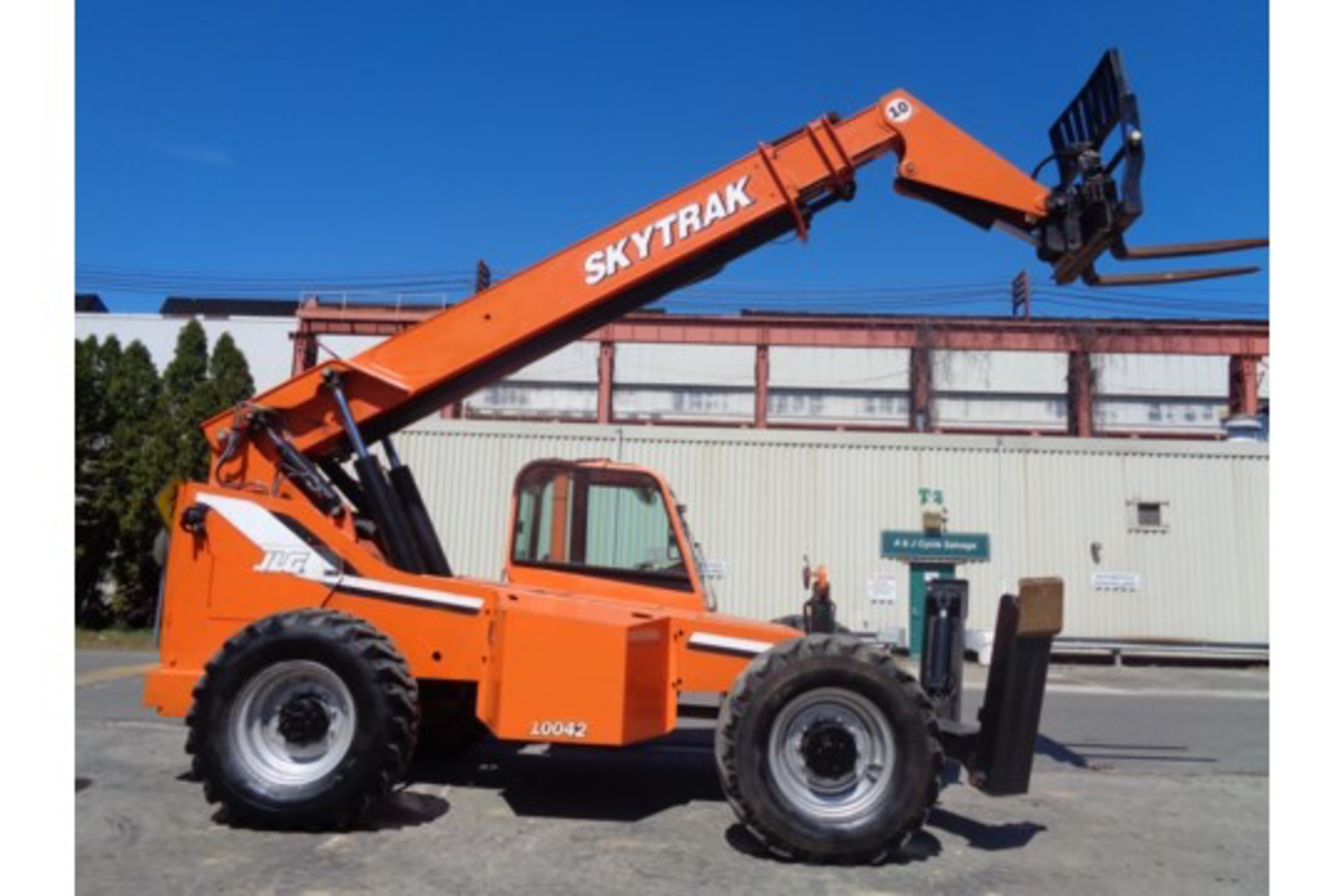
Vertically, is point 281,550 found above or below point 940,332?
below

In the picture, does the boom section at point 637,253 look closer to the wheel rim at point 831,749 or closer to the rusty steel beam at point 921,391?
the wheel rim at point 831,749

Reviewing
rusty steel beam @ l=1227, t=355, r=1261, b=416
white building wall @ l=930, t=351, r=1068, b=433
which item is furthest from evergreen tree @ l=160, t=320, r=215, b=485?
rusty steel beam @ l=1227, t=355, r=1261, b=416

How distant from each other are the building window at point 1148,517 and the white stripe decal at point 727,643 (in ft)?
54.8

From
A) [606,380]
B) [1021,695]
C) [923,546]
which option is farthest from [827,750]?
[606,380]

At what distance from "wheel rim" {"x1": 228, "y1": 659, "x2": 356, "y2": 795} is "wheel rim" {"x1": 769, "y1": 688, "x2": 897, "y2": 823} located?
252cm

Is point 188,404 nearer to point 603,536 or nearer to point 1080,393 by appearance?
point 603,536

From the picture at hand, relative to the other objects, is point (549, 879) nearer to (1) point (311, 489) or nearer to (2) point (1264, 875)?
(1) point (311, 489)

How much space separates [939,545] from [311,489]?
15.5 m

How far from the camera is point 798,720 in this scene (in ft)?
17.4

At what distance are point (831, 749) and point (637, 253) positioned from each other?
351 cm

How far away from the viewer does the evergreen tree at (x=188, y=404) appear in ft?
67.6

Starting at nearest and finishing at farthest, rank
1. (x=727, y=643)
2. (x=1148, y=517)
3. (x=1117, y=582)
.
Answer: (x=727, y=643) → (x=1117, y=582) → (x=1148, y=517)

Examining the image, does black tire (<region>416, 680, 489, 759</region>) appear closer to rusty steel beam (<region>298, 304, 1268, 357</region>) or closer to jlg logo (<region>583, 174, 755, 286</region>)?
jlg logo (<region>583, 174, 755, 286</region>)

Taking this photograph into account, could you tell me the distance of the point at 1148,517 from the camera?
1997 cm
